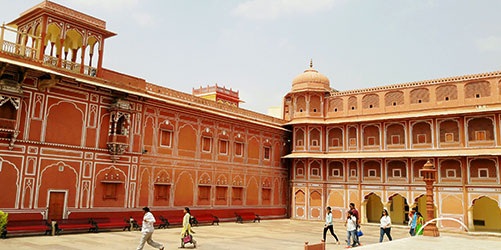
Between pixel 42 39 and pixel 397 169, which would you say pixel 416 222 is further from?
pixel 42 39

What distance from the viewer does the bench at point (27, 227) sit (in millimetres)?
13789

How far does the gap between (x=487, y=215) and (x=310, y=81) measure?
14.4 metres

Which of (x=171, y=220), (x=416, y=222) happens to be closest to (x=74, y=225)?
(x=171, y=220)

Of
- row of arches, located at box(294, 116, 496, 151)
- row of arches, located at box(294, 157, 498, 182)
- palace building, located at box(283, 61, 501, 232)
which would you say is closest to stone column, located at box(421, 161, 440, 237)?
palace building, located at box(283, 61, 501, 232)

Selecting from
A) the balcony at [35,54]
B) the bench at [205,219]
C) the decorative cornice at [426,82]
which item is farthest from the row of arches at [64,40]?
the decorative cornice at [426,82]

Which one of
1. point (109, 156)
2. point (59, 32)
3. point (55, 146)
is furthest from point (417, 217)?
point (59, 32)

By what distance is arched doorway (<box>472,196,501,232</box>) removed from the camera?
84.2ft

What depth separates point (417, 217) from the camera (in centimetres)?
1470

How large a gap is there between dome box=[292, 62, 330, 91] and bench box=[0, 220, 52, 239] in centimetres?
1932

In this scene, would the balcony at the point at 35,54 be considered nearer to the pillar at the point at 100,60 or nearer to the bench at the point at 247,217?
the pillar at the point at 100,60

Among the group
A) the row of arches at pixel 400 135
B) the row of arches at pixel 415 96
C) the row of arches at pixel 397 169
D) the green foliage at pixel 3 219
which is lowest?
the green foliage at pixel 3 219

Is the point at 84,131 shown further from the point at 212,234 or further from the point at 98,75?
the point at 212,234

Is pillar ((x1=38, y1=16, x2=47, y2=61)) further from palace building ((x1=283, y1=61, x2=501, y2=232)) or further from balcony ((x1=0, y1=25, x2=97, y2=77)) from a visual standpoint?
palace building ((x1=283, y1=61, x2=501, y2=232))

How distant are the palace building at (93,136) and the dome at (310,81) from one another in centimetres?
693
